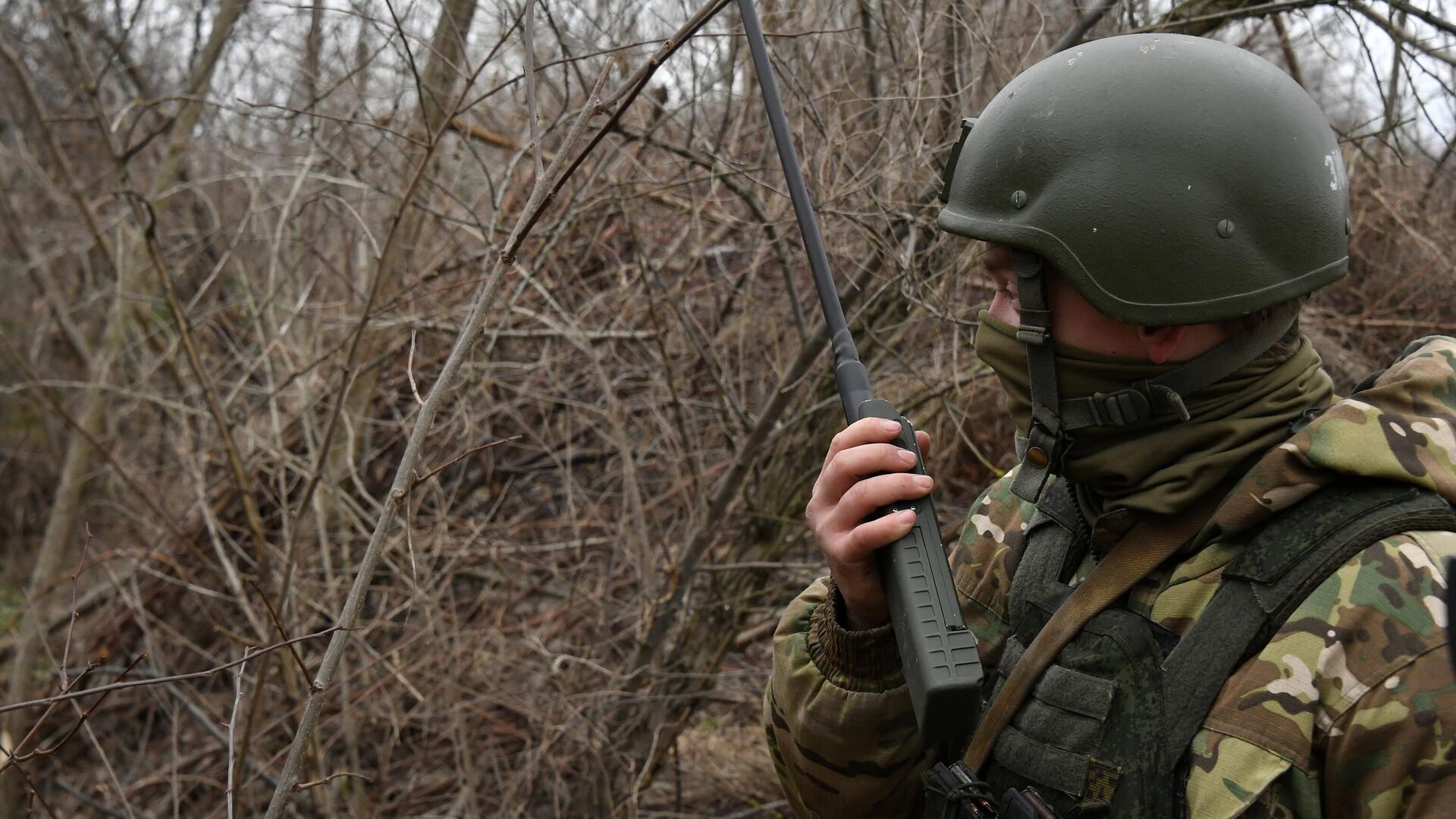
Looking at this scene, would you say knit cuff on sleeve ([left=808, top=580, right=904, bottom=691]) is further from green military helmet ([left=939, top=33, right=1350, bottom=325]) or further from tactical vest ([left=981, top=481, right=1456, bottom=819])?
green military helmet ([left=939, top=33, right=1350, bottom=325])

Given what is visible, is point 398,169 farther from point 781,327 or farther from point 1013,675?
point 1013,675

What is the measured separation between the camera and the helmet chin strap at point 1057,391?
159 cm

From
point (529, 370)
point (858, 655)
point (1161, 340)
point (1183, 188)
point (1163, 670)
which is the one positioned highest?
point (1183, 188)

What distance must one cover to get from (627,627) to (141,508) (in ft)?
10.7

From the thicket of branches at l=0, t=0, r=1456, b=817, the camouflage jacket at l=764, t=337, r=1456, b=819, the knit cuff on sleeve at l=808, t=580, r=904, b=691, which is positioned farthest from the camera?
the thicket of branches at l=0, t=0, r=1456, b=817

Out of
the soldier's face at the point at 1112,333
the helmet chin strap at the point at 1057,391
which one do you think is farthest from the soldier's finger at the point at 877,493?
the soldier's face at the point at 1112,333

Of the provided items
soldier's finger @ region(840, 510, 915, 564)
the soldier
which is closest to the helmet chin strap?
the soldier

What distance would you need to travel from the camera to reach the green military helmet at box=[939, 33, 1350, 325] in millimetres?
1584

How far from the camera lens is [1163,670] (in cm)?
145

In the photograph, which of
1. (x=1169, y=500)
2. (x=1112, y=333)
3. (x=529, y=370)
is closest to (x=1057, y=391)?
(x=1112, y=333)

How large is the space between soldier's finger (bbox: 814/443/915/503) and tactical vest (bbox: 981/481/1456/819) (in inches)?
14.1

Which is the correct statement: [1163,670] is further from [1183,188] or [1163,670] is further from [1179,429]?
[1183,188]

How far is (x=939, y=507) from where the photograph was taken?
14.4ft

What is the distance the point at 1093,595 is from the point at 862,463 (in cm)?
38
